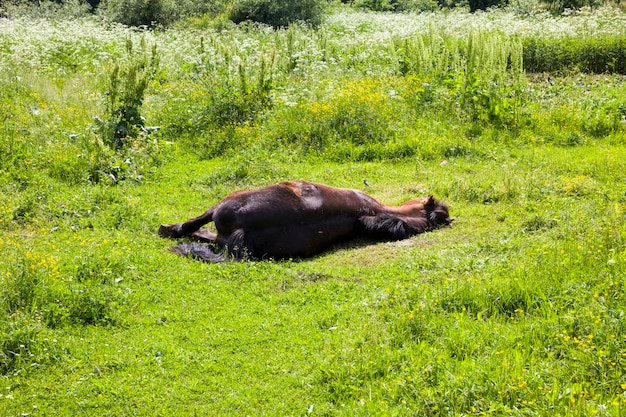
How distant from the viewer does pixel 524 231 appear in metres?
8.03

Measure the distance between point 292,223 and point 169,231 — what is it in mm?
1687

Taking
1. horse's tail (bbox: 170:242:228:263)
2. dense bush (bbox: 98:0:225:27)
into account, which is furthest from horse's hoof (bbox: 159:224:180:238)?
dense bush (bbox: 98:0:225:27)

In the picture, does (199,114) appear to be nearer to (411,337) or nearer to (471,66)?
(471,66)

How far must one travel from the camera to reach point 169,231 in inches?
343

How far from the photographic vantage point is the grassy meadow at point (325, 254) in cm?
507

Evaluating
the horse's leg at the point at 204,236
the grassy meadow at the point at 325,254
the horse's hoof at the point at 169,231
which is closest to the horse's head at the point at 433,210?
the grassy meadow at the point at 325,254

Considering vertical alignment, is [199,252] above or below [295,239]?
below

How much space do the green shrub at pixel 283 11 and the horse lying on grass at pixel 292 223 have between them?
21154mm

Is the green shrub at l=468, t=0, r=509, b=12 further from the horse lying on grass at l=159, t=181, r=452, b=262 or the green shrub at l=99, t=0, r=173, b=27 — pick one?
the horse lying on grass at l=159, t=181, r=452, b=262

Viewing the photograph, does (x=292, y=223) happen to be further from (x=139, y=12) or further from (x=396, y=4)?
(x=396, y=4)

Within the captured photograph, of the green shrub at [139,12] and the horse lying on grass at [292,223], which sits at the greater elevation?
the green shrub at [139,12]

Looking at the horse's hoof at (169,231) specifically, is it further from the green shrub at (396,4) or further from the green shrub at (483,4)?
the green shrub at (396,4)

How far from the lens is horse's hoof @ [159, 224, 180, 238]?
8.66 m

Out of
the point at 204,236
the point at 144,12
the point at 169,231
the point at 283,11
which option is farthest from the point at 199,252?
the point at 144,12
